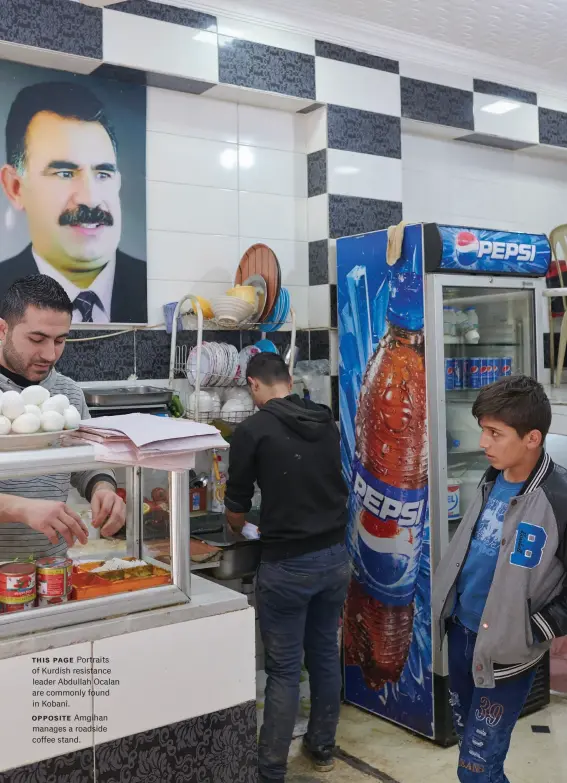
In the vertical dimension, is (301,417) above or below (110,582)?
above

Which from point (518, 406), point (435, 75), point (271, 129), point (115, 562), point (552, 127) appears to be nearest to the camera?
point (115, 562)

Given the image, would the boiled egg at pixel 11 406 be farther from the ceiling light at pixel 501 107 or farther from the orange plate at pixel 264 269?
the ceiling light at pixel 501 107

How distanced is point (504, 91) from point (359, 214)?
4.50 ft

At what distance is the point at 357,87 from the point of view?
4.20m

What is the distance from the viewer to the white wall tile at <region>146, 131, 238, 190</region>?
3820mm

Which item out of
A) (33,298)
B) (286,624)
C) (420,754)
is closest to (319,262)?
(286,624)

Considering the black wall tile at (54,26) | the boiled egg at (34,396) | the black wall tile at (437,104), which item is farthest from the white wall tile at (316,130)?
the boiled egg at (34,396)

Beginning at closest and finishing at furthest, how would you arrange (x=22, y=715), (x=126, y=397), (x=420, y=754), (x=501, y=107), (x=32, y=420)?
(x=22, y=715), (x=32, y=420), (x=126, y=397), (x=420, y=754), (x=501, y=107)

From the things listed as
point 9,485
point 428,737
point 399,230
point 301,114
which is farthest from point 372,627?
point 301,114

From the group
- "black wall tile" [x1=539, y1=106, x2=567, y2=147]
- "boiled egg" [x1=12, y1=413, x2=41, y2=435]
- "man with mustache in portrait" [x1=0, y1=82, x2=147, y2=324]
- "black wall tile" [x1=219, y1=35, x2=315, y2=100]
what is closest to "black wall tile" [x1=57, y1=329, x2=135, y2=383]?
"man with mustache in portrait" [x1=0, y1=82, x2=147, y2=324]

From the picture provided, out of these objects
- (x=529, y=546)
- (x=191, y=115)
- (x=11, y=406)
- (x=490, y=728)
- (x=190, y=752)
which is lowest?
(x=490, y=728)

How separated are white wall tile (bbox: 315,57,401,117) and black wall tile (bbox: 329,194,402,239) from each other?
48 cm

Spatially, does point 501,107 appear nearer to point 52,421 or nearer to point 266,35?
point 266,35

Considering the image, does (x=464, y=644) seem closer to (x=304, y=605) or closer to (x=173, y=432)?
(x=304, y=605)
